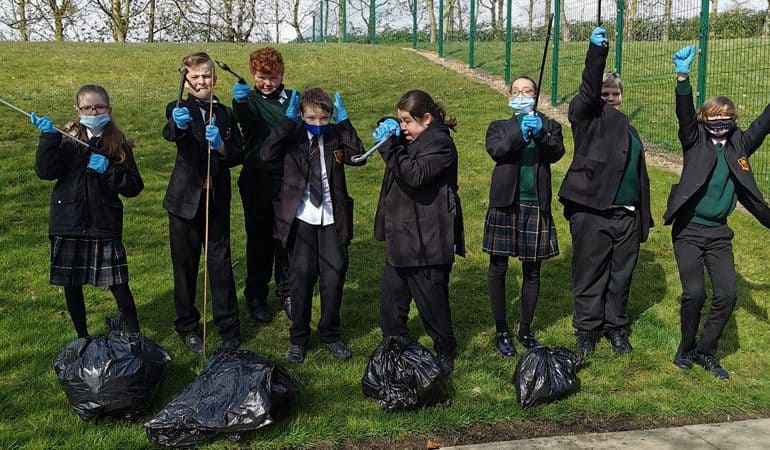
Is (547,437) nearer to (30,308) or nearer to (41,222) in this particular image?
(30,308)

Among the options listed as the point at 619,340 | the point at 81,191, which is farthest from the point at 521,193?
the point at 81,191

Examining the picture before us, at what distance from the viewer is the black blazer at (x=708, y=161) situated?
429 cm

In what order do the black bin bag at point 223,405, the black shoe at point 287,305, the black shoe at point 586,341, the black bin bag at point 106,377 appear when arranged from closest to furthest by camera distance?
the black bin bag at point 223,405
the black bin bag at point 106,377
the black shoe at point 586,341
the black shoe at point 287,305

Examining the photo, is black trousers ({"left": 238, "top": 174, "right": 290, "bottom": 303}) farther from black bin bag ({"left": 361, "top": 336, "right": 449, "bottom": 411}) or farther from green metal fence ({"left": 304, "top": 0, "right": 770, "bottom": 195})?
green metal fence ({"left": 304, "top": 0, "right": 770, "bottom": 195})

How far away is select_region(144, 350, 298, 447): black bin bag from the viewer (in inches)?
133

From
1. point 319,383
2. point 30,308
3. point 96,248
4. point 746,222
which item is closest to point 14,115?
point 30,308

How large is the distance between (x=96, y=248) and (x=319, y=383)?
1.60m

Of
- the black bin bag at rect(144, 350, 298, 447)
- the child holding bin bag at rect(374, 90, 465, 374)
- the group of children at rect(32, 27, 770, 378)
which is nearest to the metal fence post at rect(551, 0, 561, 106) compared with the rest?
the group of children at rect(32, 27, 770, 378)

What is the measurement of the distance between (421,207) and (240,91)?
144 cm

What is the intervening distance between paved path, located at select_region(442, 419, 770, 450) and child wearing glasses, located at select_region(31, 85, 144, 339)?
8.05 ft

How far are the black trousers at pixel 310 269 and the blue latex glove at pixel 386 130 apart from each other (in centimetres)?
72

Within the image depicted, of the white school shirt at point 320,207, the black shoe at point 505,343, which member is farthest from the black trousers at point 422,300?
the white school shirt at point 320,207

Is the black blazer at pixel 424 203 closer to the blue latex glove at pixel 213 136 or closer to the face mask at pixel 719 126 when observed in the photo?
the blue latex glove at pixel 213 136

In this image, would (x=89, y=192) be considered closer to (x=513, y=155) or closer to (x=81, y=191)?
(x=81, y=191)
